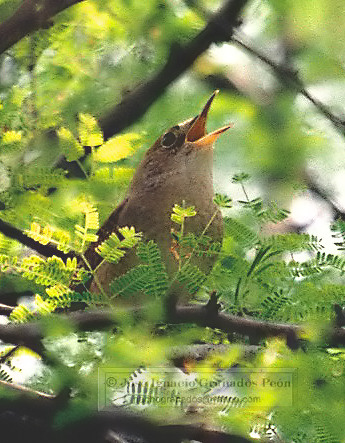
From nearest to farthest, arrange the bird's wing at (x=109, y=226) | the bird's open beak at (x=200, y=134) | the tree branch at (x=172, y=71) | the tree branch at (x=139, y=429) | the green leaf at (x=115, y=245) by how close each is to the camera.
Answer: the tree branch at (x=139, y=429) < the green leaf at (x=115, y=245) < the bird's wing at (x=109, y=226) < the bird's open beak at (x=200, y=134) < the tree branch at (x=172, y=71)

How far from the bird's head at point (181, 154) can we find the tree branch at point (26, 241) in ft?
3.94

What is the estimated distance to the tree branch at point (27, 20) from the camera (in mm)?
2949

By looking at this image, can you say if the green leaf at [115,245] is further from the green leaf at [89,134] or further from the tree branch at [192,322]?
the green leaf at [89,134]

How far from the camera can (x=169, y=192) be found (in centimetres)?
390

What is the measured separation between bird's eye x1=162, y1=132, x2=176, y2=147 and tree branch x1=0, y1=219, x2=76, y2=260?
4.88 feet

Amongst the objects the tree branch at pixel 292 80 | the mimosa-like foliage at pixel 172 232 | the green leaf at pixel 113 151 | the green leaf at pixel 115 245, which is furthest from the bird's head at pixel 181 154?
the green leaf at pixel 115 245

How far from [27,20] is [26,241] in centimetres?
84

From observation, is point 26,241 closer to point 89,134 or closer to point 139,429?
point 89,134

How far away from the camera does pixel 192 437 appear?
2.13m

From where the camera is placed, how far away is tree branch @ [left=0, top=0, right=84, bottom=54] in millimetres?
2949

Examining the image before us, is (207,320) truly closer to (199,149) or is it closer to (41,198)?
(41,198)

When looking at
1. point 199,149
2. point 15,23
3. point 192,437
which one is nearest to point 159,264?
point 192,437

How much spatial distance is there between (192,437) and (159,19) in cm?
338

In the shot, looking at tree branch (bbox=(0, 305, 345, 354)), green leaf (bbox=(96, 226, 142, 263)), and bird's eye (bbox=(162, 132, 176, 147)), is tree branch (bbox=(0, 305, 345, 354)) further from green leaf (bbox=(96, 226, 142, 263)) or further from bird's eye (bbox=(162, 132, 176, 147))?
bird's eye (bbox=(162, 132, 176, 147))
